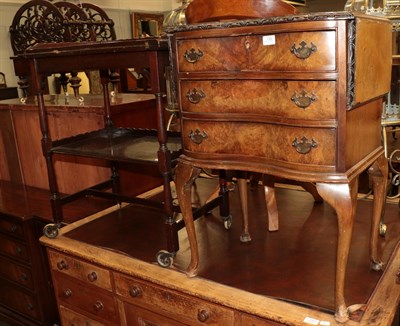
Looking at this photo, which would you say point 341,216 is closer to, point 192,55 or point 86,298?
point 192,55

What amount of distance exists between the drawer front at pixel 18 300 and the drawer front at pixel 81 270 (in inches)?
27.4

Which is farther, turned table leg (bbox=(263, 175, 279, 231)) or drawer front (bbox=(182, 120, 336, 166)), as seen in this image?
turned table leg (bbox=(263, 175, 279, 231))

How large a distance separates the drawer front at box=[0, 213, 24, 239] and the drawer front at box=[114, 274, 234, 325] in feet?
3.28

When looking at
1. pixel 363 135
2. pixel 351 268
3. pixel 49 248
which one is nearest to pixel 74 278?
pixel 49 248

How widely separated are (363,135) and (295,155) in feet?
0.81

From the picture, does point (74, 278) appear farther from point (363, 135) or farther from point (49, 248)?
point (363, 135)

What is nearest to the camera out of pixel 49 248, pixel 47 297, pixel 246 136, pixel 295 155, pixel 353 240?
pixel 295 155

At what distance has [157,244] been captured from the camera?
1998mm

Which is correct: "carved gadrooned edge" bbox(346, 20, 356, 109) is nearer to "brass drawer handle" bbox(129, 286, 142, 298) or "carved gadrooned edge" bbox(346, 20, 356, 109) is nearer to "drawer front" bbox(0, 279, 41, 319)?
"brass drawer handle" bbox(129, 286, 142, 298)

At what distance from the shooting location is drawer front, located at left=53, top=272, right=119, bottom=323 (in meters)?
1.96

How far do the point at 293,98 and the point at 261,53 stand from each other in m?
0.16

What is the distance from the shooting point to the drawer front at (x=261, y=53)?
1.22 metres

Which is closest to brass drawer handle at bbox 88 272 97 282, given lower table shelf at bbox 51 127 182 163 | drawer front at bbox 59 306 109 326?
drawer front at bbox 59 306 109 326

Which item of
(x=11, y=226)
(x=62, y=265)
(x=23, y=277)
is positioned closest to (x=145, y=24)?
(x=11, y=226)
